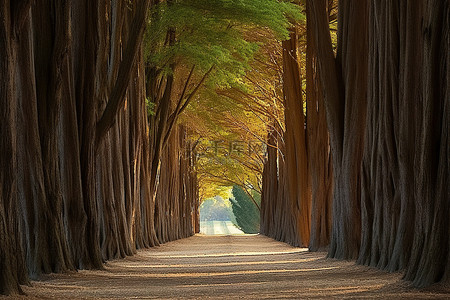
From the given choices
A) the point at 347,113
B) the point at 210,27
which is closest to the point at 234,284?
the point at 347,113

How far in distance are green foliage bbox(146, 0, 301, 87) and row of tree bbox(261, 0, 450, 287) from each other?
1.95 m

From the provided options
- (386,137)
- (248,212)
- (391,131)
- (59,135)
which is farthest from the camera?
(248,212)

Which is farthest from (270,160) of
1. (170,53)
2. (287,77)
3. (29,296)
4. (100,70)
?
(29,296)

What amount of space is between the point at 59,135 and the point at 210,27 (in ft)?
31.6

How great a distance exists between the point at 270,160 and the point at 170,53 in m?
17.5

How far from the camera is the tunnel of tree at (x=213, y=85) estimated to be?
7.28m

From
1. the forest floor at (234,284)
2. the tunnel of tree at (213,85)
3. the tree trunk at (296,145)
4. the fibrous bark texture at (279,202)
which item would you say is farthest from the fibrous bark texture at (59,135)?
the fibrous bark texture at (279,202)

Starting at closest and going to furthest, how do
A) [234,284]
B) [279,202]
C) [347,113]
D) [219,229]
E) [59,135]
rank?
[234,284] → [59,135] → [347,113] → [279,202] → [219,229]

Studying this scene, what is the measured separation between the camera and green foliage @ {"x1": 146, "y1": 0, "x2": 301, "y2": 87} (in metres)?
18.6

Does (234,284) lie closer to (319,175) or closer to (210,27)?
(319,175)

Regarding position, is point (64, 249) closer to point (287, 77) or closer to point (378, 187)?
point (378, 187)

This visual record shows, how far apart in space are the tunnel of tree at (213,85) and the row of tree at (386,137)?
0.7 inches

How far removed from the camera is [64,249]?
10352 mm

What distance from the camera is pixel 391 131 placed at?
32.9ft
